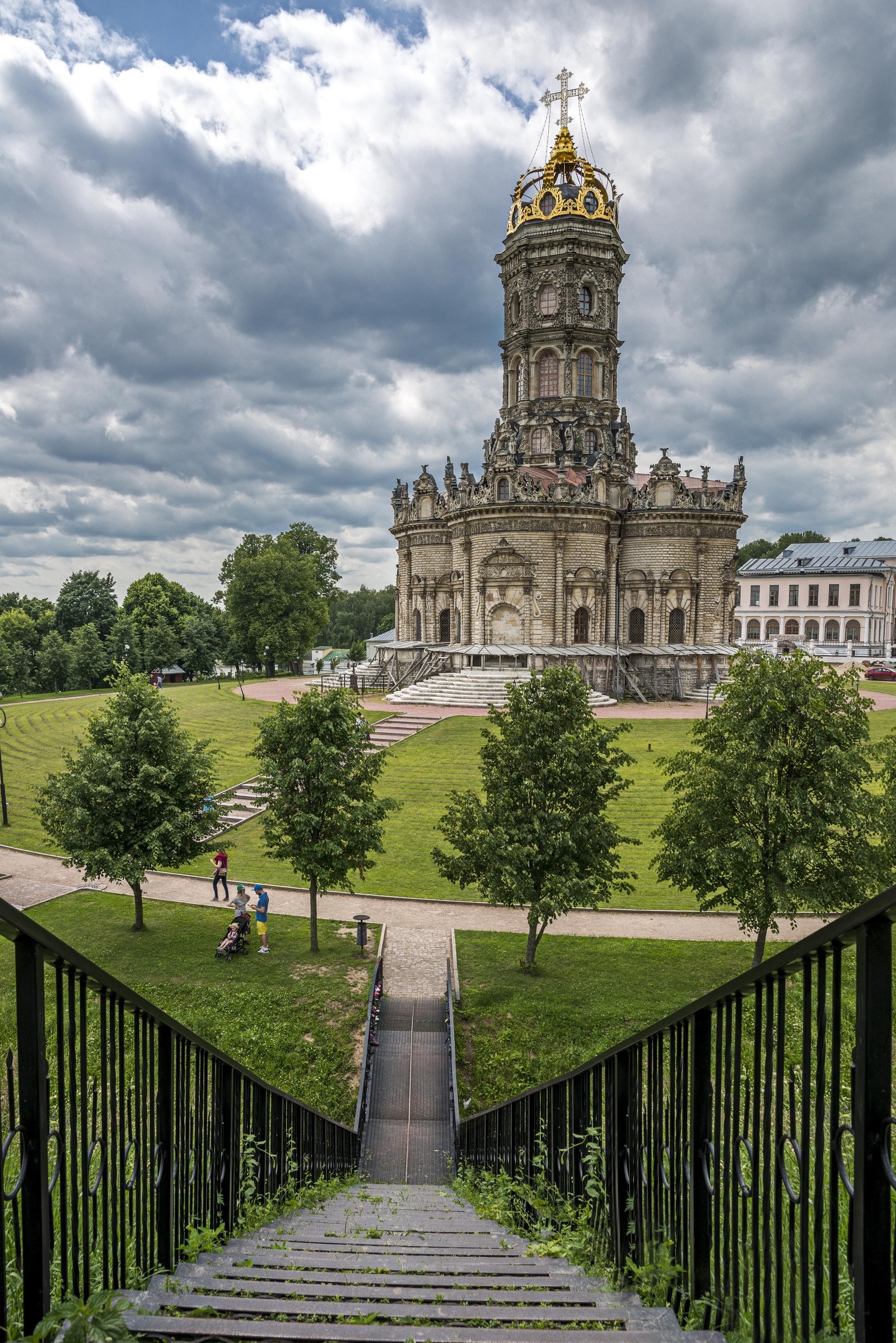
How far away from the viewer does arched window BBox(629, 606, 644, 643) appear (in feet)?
167

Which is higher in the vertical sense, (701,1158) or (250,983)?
(701,1158)

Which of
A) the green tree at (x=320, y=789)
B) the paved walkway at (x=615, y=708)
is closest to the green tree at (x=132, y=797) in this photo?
the green tree at (x=320, y=789)

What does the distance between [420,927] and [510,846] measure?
4.03 meters

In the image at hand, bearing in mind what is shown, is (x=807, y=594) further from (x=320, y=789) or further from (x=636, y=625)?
→ (x=320, y=789)

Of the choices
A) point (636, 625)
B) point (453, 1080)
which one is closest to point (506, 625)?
point (636, 625)

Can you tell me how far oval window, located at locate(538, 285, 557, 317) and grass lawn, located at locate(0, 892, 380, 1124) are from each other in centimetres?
5000

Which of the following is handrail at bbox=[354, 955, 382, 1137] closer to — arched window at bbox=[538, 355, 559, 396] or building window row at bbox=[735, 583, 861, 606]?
arched window at bbox=[538, 355, 559, 396]

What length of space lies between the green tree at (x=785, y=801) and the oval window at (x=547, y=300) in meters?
48.3

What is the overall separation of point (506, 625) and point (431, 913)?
103 ft

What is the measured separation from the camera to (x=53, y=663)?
6122 cm

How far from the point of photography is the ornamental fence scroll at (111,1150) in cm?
252

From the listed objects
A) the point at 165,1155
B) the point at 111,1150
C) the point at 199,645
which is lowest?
the point at 111,1150

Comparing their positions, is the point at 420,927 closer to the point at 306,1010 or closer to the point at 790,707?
the point at 306,1010

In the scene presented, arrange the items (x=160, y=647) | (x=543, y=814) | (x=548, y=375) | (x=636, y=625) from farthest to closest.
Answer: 1. (x=160, y=647)
2. (x=548, y=375)
3. (x=636, y=625)
4. (x=543, y=814)
